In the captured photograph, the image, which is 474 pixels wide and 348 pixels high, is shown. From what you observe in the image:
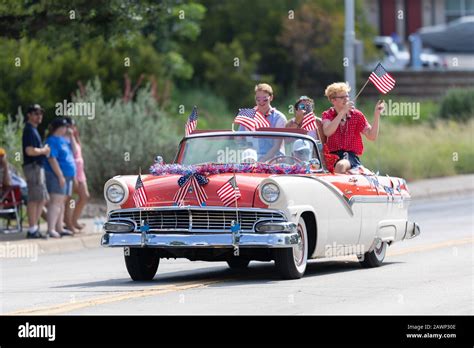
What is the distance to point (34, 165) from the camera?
19.5 metres

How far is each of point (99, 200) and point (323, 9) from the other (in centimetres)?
3129

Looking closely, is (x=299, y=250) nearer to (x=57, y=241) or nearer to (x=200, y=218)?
(x=200, y=218)

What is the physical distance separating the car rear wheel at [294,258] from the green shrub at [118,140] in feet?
41.3

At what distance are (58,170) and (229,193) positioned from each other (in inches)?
291

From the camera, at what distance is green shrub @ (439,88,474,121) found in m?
41.9

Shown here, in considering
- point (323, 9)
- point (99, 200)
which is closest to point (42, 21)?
point (99, 200)

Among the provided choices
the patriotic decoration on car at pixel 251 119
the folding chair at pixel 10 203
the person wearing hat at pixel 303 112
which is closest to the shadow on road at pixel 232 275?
the person wearing hat at pixel 303 112

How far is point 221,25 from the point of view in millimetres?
57344

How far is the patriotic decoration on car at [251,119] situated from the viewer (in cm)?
1450

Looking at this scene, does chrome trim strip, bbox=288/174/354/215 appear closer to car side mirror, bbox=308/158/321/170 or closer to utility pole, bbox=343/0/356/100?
car side mirror, bbox=308/158/321/170

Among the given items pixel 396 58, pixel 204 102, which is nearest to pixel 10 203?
pixel 204 102

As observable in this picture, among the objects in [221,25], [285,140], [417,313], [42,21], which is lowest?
[417,313]

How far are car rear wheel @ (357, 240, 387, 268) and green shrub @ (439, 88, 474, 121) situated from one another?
27.0m

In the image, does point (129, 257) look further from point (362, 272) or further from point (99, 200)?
point (99, 200)
